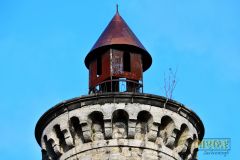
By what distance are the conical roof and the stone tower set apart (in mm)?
1049

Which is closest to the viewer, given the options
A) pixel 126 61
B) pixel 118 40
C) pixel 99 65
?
pixel 118 40

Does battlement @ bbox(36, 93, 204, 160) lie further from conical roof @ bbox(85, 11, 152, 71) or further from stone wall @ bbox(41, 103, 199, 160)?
conical roof @ bbox(85, 11, 152, 71)

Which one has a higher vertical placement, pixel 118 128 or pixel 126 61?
pixel 126 61

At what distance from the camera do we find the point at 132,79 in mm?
30953

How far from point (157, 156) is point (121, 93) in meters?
2.45

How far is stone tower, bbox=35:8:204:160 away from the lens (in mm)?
28609

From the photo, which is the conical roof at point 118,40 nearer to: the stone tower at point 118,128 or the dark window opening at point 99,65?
the dark window opening at point 99,65

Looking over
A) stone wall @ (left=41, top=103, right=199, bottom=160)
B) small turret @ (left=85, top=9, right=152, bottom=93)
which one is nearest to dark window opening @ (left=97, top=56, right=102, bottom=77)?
small turret @ (left=85, top=9, right=152, bottom=93)

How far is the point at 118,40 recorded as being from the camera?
31234 millimetres

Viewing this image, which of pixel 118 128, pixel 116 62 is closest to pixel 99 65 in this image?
pixel 116 62

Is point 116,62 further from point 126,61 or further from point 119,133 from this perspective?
point 119,133

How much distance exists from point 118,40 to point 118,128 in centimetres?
386

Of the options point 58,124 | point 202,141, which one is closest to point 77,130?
point 58,124

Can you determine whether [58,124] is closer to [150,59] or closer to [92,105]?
[92,105]
